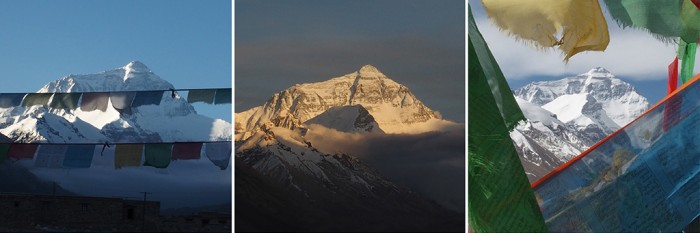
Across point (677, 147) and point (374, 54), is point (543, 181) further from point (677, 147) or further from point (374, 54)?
point (374, 54)

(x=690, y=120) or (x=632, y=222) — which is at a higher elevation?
(x=690, y=120)

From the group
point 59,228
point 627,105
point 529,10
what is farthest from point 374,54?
point 59,228

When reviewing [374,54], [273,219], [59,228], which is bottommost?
[59,228]

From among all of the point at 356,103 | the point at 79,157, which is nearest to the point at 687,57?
the point at 356,103

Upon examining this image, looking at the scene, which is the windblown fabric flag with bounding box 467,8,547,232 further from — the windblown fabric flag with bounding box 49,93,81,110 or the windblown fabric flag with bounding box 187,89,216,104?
the windblown fabric flag with bounding box 49,93,81,110

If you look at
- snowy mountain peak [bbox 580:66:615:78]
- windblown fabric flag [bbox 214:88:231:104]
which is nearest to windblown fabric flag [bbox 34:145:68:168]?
windblown fabric flag [bbox 214:88:231:104]

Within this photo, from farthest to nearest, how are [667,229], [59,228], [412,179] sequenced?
[59,228] → [412,179] → [667,229]

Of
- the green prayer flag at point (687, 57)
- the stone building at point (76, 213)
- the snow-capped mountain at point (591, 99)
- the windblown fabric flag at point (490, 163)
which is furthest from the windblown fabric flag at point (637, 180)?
the stone building at point (76, 213)
